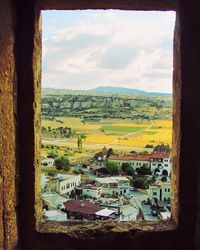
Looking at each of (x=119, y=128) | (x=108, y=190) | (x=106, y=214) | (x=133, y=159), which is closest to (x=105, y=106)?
(x=119, y=128)

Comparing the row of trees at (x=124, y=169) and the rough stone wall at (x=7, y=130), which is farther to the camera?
the row of trees at (x=124, y=169)

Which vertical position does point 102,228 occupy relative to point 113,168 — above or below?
below

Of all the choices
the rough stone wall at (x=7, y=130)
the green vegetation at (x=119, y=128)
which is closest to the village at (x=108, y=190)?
the green vegetation at (x=119, y=128)

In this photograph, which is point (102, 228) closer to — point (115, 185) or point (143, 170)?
point (115, 185)

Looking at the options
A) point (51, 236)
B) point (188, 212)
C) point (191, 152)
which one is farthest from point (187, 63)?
point (51, 236)

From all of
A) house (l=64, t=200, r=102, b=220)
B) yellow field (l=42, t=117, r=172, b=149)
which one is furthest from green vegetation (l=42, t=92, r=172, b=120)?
house (l=64, t=200, r=102, b=220)

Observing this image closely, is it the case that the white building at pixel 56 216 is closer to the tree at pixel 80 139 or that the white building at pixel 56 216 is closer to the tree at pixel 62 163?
the tree at pixel 62 163
